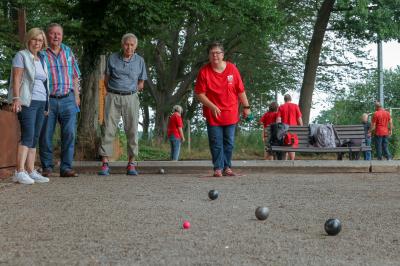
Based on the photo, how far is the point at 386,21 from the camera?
21766 millimetres

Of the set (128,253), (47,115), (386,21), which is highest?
(386,21)

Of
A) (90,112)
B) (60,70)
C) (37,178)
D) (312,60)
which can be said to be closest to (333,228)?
(37,178)

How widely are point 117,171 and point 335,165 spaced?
3.60m

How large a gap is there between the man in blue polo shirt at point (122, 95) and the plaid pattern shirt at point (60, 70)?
31.6 inches

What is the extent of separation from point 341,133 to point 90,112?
4.95 m

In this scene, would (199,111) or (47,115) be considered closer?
(47,115)

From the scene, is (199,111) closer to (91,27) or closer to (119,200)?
(91,27)

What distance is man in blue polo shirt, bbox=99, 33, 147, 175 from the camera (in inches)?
419

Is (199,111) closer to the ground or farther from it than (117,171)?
farther from it

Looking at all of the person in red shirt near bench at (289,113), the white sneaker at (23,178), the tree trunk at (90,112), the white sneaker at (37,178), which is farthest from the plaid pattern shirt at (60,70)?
the person in red shirt near bench at (289,113)

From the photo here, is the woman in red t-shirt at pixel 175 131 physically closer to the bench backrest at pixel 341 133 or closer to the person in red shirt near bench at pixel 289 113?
the person in red shirt near bench at pixel 289 113

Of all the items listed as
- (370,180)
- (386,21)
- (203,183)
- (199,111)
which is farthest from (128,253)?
(199,111)

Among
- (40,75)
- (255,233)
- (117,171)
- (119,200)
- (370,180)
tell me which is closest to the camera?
(255,233)

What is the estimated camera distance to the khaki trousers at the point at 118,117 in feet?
35.1
